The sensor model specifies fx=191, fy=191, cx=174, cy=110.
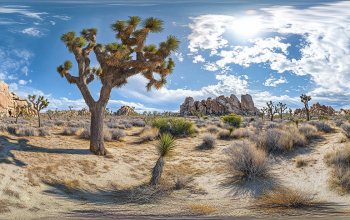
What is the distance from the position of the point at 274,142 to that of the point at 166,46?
7590 millimetres

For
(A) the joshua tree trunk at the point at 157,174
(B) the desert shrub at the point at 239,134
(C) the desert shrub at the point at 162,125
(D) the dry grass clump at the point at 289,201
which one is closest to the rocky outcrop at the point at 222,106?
(C) the desert shrub at the point at 162,125

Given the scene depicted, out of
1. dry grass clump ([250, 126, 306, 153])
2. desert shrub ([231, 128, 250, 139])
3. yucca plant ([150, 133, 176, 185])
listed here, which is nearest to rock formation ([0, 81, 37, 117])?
desert shrub ([231, 128, 250, 139])

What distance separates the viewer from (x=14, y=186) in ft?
Result: 19.5

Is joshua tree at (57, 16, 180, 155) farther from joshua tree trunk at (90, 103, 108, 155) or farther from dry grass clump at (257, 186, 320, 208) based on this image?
dry grass clump at (257, 186, 320, 208)

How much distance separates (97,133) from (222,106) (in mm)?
73644

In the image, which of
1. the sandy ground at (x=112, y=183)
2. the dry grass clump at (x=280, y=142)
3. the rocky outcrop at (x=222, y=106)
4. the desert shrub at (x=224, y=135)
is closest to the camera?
the sandy ground at (x=112, y=183)

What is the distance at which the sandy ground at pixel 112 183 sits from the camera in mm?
4922

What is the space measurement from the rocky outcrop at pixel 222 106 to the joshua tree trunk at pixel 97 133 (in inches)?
2720

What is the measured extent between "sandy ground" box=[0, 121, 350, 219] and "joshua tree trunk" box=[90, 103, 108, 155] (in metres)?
0.56

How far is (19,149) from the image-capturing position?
891cm

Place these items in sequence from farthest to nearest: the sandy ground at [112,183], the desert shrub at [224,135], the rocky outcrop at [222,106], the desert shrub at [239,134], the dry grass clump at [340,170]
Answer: the rocky outcrop at [222,106]
the desert shrub at [224,135]
the desert shrub at [239,134]
the dry grass clump at [340,170]
the sandy ground at [112,183]

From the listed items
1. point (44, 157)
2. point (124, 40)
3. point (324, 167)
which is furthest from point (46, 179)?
point (324, 167)

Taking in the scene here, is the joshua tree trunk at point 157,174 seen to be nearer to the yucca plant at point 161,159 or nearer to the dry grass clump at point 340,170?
the yucca plant at point 161,159

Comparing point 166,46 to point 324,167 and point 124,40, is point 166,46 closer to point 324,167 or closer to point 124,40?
point 124,40
